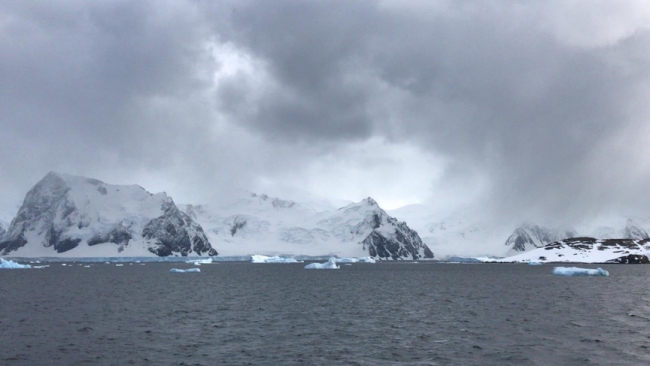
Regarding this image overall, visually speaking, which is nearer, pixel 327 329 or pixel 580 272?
pixel 327 329

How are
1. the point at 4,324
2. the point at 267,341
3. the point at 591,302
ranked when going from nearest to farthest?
1. the point at 267,341
2. the point at 4,324
3. the point at 591,302

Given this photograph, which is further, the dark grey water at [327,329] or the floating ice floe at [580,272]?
the floating ice floe at [580,272]

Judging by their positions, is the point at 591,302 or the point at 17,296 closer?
the point at 591,302

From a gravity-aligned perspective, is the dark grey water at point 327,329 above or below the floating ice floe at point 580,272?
below

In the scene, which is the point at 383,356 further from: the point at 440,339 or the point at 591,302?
the point at 591,302

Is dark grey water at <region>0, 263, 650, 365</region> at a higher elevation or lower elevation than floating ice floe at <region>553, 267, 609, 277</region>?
lower

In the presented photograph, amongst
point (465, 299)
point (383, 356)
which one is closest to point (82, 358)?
point (383, 356)

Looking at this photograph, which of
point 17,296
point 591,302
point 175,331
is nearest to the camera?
point 175,331

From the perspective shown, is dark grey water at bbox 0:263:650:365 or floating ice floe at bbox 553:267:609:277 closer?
dark grey water at bbox 0:263:650:365

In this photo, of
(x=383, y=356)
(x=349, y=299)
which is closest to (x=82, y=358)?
(x=383, y=356)

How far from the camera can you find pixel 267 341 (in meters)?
43.4

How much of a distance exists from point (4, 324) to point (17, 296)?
119 feet

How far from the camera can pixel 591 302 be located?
2817 inches

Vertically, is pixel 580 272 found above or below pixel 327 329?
above
